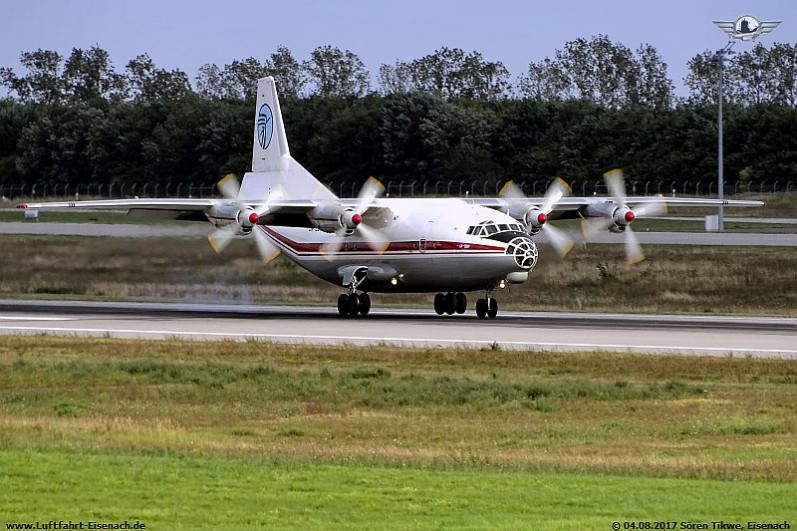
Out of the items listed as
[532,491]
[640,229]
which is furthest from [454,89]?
[532,491]

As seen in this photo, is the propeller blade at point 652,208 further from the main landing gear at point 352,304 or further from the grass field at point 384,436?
the grass field at point 384,436

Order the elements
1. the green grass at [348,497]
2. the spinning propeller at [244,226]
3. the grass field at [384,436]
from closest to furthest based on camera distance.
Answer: the green grass at [348,497] → the grass field at [384,436] → the spinning propeller at [244,226]

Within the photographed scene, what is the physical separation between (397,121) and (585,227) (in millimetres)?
59063

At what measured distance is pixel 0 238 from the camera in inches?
2805

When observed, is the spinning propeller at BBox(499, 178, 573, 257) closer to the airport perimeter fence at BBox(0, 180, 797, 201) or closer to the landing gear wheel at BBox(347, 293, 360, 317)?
the landing gear wheel at BBox(347, 293, 360, 317)

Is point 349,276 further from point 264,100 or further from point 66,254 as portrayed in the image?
point 66,254

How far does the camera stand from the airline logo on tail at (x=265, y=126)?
165 ft

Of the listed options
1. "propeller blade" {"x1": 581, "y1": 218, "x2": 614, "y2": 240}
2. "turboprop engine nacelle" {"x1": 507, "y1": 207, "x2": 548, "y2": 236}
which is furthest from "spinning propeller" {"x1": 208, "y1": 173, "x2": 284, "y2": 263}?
"propeller blade" {"x1": 581, "y1": 218, "x2": 614, "y2": 240}

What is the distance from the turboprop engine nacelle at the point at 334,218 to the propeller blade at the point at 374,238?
797 millimetres

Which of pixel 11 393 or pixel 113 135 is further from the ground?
pixel 113 135

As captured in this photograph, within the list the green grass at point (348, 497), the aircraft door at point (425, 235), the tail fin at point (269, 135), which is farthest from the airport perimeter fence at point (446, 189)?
the green grass at point (348, 497)

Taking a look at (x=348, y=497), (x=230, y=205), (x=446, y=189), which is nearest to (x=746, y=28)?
(x=446, y=189)

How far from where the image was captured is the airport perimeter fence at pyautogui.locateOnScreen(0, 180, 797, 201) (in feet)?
306

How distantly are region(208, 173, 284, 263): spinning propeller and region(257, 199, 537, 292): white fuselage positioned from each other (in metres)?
1.90
